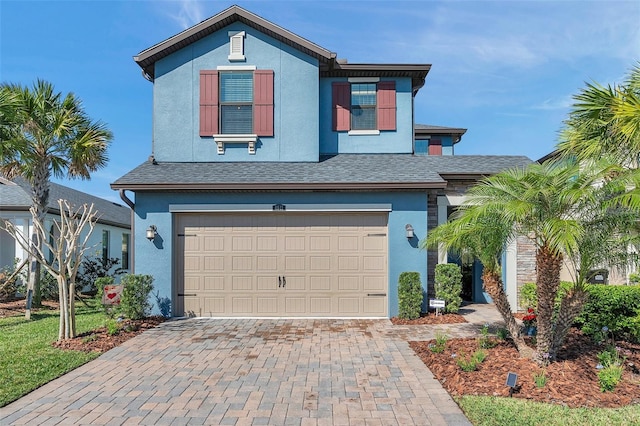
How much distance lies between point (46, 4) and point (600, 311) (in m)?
13.3

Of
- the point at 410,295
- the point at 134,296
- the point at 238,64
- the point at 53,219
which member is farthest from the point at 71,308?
the point at 238,64

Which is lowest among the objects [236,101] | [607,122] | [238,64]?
[607,122]

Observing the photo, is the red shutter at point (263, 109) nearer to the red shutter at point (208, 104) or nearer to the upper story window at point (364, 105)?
the red shutter at point (208, 104)

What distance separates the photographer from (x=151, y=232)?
9.32 metres

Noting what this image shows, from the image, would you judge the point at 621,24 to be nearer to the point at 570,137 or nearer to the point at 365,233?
the point at 570,137

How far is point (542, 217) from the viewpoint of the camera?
531cm

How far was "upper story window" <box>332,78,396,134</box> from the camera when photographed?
→ 11.4 meters

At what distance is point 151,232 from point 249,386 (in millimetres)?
5643

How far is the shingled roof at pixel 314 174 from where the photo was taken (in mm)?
9180

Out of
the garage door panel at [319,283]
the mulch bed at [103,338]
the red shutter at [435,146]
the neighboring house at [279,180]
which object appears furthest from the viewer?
the red shutter at [435,146]

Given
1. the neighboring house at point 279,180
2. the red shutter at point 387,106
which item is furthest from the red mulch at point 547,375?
the red shutter at point 387,106

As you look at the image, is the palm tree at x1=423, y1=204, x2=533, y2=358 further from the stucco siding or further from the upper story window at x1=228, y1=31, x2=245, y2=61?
the upper story window at x1=228, y1=31, x2=245, y2=61

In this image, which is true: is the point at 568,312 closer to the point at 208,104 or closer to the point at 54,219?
the point at 208,104

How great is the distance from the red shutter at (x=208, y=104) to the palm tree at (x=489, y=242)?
7.26 meters
